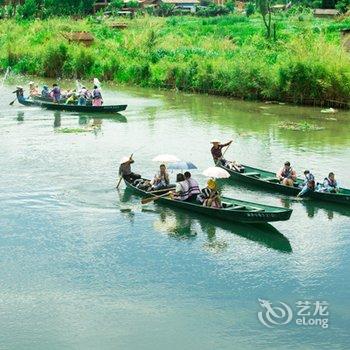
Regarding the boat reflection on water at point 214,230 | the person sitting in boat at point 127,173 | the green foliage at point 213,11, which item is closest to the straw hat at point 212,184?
the boat reflection on water at point 214,230

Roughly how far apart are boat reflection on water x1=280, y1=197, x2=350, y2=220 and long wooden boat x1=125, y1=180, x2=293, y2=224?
1995 millimetres

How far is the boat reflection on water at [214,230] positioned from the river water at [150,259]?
0.05 m

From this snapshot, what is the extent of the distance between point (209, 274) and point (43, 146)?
1365 cm

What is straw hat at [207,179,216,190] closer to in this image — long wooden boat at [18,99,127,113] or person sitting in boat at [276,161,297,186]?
person sitting in boat at [276,161,297,186]

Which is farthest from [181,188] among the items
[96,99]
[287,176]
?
[96,99]

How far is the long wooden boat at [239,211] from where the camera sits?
17219mm

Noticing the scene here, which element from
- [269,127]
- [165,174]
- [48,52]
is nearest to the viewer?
[165,174]

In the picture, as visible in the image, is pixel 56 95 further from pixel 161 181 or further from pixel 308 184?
pixel 308 184

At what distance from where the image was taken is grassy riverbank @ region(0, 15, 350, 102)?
3716cm

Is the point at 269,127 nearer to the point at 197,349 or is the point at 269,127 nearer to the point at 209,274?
the point at 209,274

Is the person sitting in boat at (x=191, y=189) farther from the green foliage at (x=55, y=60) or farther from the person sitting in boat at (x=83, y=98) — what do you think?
the green foliage at (x=55, y=60)

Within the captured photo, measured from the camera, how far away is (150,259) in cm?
1609

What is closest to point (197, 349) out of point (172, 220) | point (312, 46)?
point (172, 220)

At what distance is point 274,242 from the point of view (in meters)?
17.2
